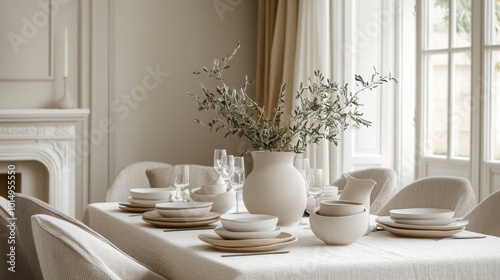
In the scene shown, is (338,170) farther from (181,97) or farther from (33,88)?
(33,88)

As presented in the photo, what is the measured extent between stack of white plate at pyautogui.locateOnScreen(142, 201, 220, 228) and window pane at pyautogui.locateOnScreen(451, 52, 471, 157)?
244 cm

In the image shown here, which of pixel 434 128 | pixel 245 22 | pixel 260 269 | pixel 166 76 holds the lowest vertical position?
pixel 260 269

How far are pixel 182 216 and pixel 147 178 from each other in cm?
160

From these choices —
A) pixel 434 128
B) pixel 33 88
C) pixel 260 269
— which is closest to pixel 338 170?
pixel 434 128

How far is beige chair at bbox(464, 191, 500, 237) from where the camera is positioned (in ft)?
9.36

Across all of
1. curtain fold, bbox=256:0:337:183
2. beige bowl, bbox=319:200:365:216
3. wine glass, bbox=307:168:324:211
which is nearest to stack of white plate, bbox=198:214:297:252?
beige bowl, bbox=319:200:365:216

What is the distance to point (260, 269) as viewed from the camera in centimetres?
192

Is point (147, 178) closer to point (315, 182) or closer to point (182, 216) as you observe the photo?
point (182, 216)

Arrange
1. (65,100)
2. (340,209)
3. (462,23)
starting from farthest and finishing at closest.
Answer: (65,100)
(462,23)
(340,209)

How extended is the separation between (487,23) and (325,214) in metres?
2.37

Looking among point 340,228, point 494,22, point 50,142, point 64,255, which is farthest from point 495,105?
A: point 64,255

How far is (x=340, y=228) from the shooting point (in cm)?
226

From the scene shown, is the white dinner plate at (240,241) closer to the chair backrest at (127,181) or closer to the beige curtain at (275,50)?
the chair backrest at (127,181)

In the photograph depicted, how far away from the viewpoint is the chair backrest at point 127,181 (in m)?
4.15
